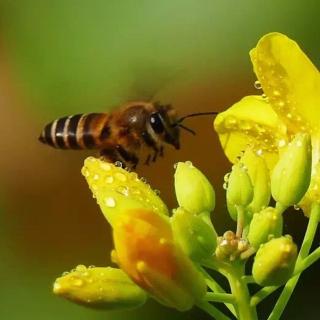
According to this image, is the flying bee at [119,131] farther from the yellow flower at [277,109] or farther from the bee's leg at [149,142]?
the yellow flower at [277,109]

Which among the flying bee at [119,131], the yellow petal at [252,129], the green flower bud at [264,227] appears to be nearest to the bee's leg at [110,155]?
the flying bee at [119,131]

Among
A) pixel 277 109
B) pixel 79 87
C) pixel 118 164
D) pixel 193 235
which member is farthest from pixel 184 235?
pixel 79 87

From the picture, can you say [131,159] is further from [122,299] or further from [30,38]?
[30,38]

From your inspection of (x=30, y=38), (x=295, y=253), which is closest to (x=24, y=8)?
(x=30, y=38)

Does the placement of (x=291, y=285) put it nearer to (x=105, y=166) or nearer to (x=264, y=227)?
(x=264, y=227)

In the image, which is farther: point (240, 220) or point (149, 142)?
point (149, 142)

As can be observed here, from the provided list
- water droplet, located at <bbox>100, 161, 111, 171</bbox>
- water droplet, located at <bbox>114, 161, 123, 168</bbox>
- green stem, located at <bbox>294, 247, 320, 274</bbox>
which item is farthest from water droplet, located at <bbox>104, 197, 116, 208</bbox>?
water droplet, located at <bbox>114, 161, 123, 168</bbox>
